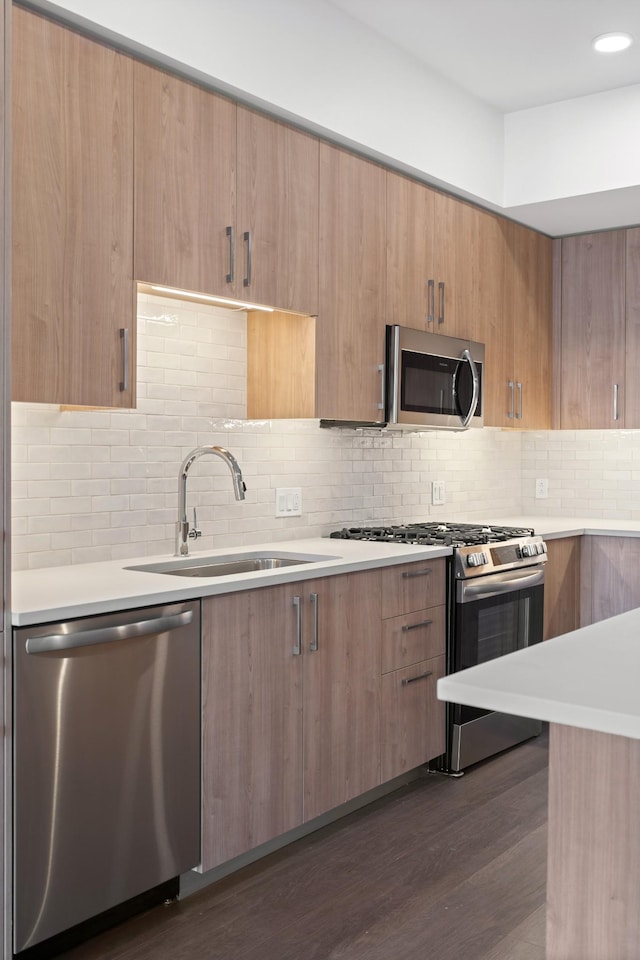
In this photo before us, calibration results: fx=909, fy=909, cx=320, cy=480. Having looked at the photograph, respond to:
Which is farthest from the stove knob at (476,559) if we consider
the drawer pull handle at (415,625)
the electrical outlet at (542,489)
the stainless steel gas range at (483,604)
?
the electrical outlet at (542,489)

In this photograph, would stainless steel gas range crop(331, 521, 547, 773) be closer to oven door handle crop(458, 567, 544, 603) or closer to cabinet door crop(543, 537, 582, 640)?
oven door handle crop(458, 567, 544, 603)

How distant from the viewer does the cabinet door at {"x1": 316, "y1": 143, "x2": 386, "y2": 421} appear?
11.2ft

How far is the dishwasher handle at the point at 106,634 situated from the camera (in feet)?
6.98

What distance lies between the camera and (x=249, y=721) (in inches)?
107

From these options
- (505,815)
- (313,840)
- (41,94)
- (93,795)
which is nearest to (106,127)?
(41,94)

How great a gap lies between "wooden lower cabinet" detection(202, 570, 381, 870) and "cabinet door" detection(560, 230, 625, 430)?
2.23 m

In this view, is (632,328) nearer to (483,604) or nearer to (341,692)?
(483,604)

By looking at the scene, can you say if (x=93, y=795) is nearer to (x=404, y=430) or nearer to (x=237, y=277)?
(x=237, y=277)

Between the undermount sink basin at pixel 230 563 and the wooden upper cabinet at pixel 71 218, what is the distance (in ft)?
2.27

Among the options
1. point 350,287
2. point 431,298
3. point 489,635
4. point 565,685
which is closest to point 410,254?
point 431,298

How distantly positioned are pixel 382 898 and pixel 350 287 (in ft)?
7.09

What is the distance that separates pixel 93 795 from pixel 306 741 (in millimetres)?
854

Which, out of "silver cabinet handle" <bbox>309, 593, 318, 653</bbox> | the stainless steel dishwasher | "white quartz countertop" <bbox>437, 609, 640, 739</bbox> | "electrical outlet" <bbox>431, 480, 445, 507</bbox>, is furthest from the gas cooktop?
"white quartz countertop" <bbox>437, 609, 640, 739</bbox>

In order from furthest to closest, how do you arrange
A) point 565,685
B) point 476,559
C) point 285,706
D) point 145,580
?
1. point 476,559
2. point 285,706
3. point 145,580
4. point 565,685
